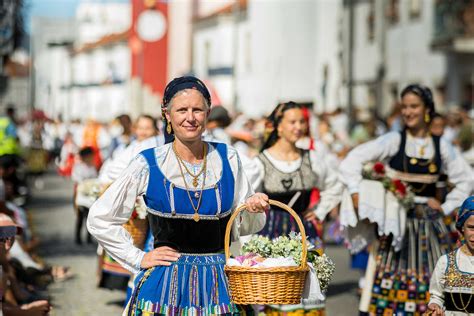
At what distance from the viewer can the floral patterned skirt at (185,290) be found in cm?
Answer: 563

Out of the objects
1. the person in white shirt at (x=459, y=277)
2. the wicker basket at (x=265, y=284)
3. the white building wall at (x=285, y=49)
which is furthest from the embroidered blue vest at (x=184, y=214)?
the white building wall at (x=285, y=49)

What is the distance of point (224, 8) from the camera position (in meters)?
60.7

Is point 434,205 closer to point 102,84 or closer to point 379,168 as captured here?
point 379,168

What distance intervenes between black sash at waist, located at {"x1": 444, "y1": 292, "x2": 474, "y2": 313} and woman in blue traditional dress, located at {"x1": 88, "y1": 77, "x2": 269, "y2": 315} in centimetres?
164

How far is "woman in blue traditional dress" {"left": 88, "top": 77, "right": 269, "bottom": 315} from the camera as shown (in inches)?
223

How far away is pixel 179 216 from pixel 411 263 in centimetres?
366

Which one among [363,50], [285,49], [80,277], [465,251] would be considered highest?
[285,49]

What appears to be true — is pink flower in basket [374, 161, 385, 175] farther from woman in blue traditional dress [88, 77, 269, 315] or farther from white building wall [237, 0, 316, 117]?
white building wall [237, 0, 316, 117]

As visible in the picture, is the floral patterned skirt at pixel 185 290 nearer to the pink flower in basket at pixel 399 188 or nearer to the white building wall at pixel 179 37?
the pink flower in basket at pixel 399 188

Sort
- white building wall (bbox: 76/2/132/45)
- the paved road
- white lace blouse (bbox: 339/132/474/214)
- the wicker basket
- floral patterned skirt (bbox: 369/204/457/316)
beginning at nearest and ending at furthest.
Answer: the wicker basket, floral patterned skirt (bbox: 369/204/457/316), white lace blouse (bbox: 339/132/474/214), the paved road, white building wall (bbox: 76/2/132/45)

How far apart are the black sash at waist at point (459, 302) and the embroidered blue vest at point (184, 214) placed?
1.69m

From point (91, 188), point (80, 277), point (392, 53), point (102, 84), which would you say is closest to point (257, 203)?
point (91, 188)

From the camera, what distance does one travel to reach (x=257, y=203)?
5602mm

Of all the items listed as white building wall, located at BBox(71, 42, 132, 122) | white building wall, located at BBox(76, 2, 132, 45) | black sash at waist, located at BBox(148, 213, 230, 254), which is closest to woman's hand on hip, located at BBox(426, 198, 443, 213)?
black sash at waist, located at BBox(148, 213, 230, 254)
